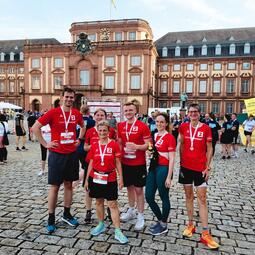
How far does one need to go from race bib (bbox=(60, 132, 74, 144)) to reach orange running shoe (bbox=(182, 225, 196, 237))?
2340 millimetres

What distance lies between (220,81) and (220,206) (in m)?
48.4

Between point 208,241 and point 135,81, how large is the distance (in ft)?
139

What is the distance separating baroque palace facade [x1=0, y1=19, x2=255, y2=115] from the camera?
45.7 m

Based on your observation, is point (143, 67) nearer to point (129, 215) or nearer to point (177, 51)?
point (177, 51)

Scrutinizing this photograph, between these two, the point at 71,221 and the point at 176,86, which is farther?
the point at 176,86

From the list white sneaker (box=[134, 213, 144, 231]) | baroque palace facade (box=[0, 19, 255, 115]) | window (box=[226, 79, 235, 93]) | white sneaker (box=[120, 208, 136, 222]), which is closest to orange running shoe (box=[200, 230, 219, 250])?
white sneaker (box=[134, 213, 144, 231])

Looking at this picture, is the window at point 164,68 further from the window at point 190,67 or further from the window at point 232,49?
the window at point 232,49

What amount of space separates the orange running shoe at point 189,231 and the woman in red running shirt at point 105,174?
0.97 metres

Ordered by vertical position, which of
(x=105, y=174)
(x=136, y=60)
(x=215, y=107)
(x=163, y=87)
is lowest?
(x=105, y=174)

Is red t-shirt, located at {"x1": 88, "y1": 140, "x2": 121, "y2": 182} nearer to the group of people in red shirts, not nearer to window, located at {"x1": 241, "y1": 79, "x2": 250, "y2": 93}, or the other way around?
the group of people in red shirts

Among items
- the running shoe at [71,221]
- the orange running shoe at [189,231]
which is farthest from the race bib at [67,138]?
the orange running shoe at [189,231]

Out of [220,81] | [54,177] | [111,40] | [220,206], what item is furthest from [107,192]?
[220,81]

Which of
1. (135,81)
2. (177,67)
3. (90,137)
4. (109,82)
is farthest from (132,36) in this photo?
(90,137)

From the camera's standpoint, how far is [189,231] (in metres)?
4.57
